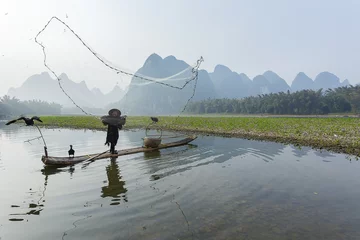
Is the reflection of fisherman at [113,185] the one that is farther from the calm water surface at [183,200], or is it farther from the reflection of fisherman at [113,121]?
the reflection of fisherman at [113,121]

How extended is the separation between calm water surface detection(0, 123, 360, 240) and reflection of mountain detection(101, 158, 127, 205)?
1.5 inches

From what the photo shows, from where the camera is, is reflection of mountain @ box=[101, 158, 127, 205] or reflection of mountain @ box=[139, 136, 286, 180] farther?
reflection of mountain @ box=[139, 136, 286, 180]

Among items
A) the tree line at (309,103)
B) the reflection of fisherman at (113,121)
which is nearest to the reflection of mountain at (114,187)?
the reflection of fisherman at (113,121)

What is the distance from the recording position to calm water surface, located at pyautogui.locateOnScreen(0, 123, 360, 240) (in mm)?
5195

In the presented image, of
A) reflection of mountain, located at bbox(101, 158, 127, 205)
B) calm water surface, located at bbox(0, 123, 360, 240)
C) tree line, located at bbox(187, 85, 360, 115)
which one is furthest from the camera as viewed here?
tree line, located at bbox(187, 85, 360, 115)

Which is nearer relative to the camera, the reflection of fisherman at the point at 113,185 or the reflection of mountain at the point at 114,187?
the reflection of mountain at the point at 114,187

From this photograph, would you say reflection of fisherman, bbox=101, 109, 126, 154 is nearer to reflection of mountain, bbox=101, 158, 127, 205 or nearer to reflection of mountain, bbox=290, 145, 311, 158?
reflection of mountain, bbox=101, 158, 127, 205

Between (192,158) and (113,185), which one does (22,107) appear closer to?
(192,158)

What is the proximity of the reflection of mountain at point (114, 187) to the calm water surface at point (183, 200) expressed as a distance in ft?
0.13

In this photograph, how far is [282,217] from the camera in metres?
5.86

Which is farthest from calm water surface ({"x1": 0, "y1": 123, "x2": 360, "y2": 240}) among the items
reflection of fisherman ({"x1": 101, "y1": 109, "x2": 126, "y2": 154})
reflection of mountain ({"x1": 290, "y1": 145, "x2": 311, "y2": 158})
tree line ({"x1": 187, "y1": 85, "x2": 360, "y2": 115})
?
tree line ({"x1": 187, "y1": 85, "x2": 360, "y2": 115})

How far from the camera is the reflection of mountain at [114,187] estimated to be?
730cm

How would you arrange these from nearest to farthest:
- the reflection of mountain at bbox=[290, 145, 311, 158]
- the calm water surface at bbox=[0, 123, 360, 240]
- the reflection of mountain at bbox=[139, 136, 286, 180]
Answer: the calm water surface at bbox=[0, 123, 360, 240] < the reflection of mountain at bbox=[139, 136, 286, 180] < the reflection of mountain at bbox=[290, 145, 311, 158]

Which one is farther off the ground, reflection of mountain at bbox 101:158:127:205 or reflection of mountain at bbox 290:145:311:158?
reflection of mountain at bbox 290:145:311:158
